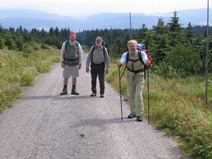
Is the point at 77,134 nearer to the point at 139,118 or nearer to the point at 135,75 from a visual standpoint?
the point at 139,118

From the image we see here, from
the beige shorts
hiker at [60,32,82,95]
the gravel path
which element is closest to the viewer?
the gravel path

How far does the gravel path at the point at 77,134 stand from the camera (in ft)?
13.2

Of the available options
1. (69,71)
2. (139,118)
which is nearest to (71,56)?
(69,71)

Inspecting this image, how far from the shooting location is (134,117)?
621 centimetres

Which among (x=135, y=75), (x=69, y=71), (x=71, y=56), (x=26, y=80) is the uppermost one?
(x=71, y=56)

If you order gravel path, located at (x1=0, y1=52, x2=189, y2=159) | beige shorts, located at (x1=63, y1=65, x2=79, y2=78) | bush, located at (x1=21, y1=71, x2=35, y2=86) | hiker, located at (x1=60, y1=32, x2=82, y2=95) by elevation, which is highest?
hiker, located at (x1=60, y1=32, x2=82, y2=95)

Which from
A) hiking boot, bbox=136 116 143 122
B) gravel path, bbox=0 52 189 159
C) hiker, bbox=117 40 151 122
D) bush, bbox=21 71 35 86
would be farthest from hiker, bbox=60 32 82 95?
hiking boot, bbox=136 116 143 122

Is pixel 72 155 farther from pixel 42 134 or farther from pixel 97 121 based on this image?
Result: pixel 97 121

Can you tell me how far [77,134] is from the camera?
488 centimetres

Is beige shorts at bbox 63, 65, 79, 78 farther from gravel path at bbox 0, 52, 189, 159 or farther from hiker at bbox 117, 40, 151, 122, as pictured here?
hiker at bbox 117, 40, 151, 122

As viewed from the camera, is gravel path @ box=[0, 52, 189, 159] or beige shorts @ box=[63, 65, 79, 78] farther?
beige shorts @ box=[63, 65, 79, 78]

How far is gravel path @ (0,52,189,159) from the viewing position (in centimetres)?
402

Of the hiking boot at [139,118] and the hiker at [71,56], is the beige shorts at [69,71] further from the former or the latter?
the hiking boot at [139,118]

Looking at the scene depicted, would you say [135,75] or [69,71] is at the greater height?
[135,75]
